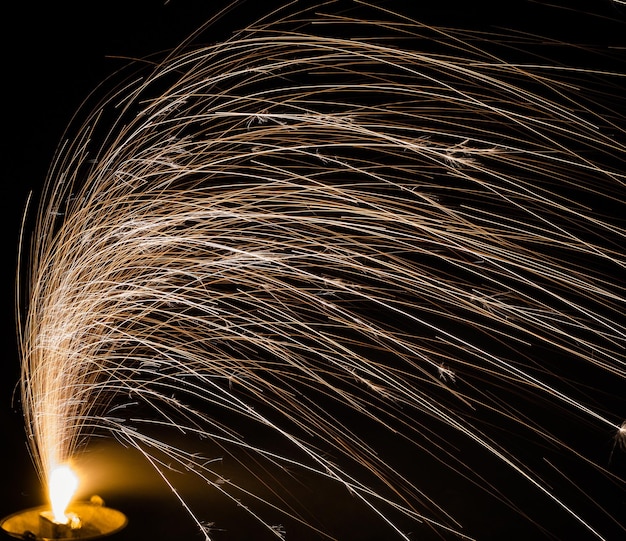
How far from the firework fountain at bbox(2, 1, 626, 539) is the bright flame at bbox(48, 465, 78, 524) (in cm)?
11

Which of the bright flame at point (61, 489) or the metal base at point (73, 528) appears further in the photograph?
the bright flame at point (61, 489)

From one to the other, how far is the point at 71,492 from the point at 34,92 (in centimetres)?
178

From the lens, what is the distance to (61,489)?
2205mm

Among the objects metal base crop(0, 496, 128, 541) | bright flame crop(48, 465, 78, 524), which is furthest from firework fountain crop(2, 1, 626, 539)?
metal base crop(0, 496, 128, 541)

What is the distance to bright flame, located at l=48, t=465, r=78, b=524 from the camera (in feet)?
6.92

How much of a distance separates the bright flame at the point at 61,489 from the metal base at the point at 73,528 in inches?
1.0

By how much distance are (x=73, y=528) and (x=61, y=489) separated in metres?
0.19

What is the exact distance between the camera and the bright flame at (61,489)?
6.92 feet

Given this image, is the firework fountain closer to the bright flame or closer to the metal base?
the bright flame

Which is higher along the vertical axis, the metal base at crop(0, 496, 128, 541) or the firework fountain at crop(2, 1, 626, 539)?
the firework fountain at crop(2, 1, 626, 539)

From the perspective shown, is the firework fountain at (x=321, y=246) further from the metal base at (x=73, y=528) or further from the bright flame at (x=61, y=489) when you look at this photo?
the metal base at (x=73, y=528)

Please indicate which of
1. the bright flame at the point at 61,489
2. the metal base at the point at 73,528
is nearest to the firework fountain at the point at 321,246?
the bright flame at the point at 61,489

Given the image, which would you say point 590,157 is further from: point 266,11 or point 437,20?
point 266,11

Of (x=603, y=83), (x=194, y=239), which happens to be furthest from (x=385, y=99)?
(x=194, y=239)
